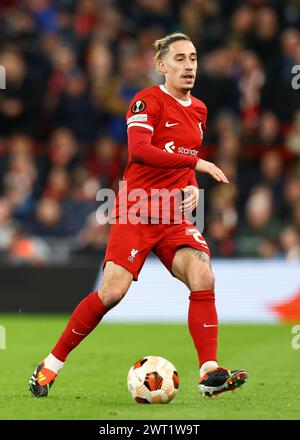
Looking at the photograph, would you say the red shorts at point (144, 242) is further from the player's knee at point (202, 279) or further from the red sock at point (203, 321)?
the red sock at point (203, 321)

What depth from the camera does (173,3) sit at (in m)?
17.2

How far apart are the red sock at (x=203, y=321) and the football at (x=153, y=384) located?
37 cm

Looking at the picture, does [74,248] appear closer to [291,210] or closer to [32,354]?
[291,210]

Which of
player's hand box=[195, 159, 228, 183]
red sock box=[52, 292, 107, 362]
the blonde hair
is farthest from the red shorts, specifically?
the blonde hair

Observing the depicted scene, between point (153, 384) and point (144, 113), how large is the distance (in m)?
1.83

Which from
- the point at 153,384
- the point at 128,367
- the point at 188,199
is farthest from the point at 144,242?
the point at 128,367

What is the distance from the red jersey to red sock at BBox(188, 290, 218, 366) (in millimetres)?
797

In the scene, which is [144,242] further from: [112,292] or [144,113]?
[144,113]

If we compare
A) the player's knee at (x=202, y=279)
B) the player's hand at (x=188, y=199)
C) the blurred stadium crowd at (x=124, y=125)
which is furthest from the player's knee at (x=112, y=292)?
the blurred stadium crowd at (x=124, y=125)

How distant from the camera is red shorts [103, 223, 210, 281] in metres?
7.46

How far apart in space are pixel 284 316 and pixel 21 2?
24.5 ft

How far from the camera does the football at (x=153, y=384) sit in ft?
23.2

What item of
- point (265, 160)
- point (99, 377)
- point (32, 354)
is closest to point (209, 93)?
point (265, 160)

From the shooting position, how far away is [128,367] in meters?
9.55
